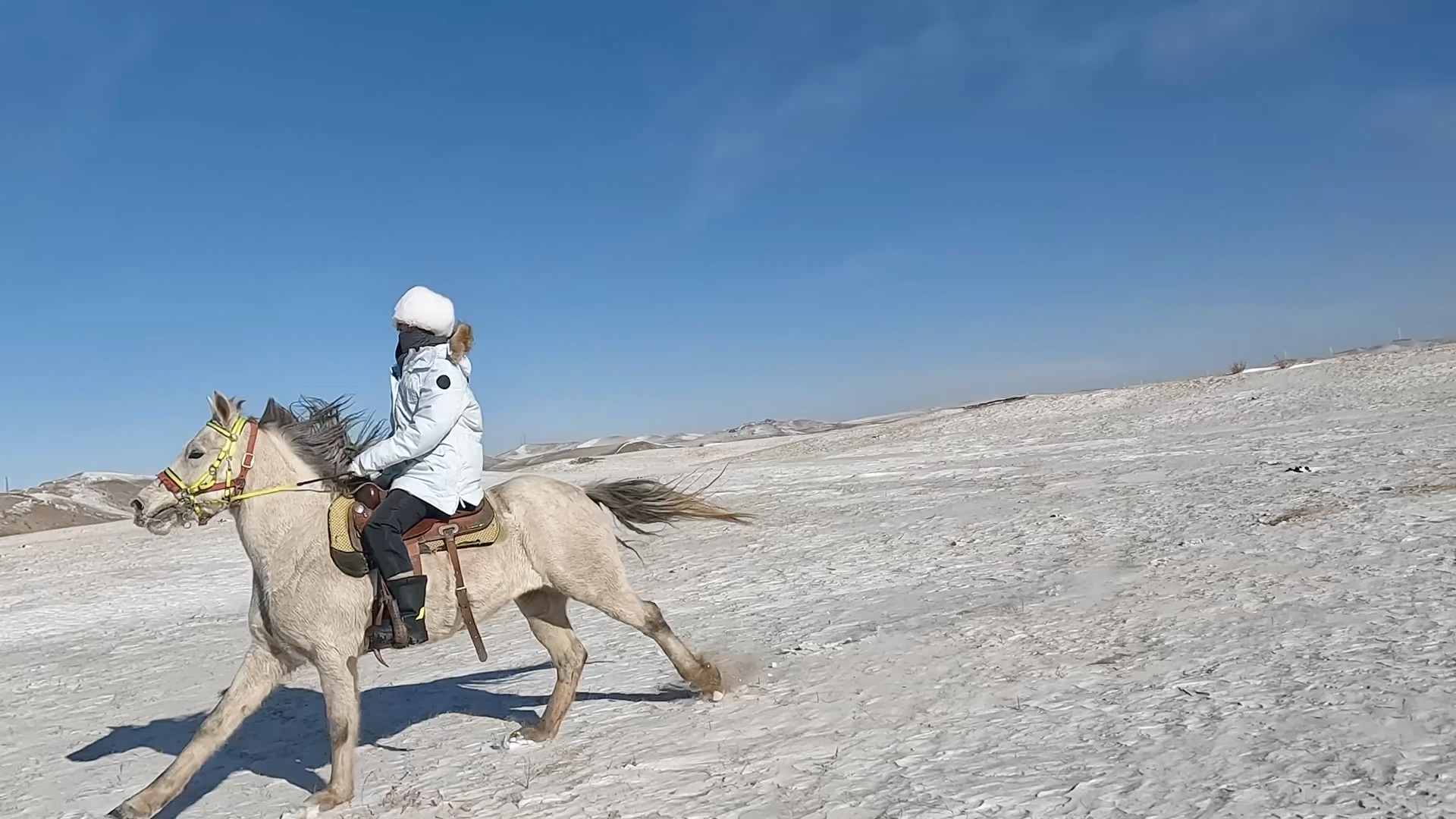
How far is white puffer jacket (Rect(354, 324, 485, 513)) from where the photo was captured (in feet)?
19.5

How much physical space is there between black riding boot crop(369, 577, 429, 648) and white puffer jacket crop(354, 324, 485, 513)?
1.56 ft

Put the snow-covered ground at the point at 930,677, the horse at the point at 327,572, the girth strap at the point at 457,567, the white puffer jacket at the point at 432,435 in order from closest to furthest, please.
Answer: the snow-covered ground at the point at 930,677, the horse at the point at 327,572, the white puffer jacket at the point at 432,435, the girth strap at the point at 457,567

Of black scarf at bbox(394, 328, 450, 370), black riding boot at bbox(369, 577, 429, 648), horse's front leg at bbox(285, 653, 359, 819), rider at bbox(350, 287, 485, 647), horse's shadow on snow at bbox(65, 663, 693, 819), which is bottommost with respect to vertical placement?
horse's shadow on snow at bbox(65, 663, 693, 819)

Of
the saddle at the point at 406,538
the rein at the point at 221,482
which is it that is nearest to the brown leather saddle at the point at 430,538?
the saddle at the point at 406,538

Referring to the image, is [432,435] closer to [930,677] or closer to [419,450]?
[419,450]

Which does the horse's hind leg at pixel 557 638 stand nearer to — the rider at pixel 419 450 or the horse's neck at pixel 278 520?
the rider at pixel 419 450

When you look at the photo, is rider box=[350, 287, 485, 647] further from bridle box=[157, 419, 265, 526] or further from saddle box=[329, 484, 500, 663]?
bridle box=[157, 419, 265, 526]

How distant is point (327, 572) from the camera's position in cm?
589

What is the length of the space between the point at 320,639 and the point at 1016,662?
4.28 m

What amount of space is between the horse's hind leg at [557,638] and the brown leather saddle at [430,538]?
0.62m

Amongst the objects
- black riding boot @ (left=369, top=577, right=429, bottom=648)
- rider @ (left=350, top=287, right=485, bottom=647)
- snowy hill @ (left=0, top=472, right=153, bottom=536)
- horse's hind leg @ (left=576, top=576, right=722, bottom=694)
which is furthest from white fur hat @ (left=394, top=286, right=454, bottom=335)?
snowy hill @ (left=0, top=472, right=153, bottom=536)

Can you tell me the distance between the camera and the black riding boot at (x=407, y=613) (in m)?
5.80

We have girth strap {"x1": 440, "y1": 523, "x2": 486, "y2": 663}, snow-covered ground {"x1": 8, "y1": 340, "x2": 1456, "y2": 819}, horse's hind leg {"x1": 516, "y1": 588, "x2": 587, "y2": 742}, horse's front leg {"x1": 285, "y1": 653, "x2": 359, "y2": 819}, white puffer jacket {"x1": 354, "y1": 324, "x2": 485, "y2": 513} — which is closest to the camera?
snow-covered ground {"x1": 8, "y1": 340, "x2": 1456, "y2": 819}

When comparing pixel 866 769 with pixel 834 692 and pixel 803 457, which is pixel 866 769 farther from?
pixel 803 457
